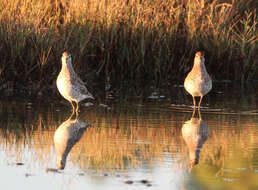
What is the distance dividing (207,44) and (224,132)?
7391 mm

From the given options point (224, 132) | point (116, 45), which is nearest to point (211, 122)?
point (224, 132)

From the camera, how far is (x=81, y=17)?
16453 mm

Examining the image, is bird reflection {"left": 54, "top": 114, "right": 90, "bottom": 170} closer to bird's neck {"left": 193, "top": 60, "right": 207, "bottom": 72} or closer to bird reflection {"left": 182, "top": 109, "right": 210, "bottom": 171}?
bird reflection {"left": 182, "top": 109, "right": 210, "bottom": 171}

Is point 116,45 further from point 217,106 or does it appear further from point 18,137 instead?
point 18,137

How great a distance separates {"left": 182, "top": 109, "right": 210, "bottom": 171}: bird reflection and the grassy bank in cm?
502

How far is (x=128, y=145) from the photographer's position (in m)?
8.81

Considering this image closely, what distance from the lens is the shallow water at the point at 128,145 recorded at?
23.0 ft

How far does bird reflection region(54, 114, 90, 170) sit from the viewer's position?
26.2 feet

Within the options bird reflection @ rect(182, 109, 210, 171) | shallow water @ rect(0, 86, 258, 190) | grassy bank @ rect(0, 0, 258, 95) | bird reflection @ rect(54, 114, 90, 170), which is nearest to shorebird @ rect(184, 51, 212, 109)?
shallow water @ rect(0, 86, 258, 190)

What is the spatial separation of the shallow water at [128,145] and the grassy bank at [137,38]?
2974 mm

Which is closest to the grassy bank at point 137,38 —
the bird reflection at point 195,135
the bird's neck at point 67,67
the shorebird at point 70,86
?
the bird's neck at point 67,67

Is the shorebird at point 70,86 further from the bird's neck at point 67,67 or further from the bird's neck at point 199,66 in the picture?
the bird's neck at point 199,66

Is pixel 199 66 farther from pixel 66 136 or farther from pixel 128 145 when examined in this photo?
pixel 128 145

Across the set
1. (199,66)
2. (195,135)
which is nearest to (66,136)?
(195,135)
